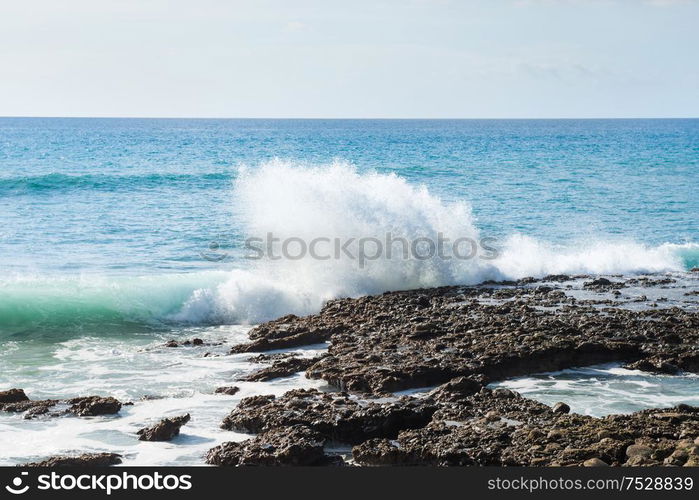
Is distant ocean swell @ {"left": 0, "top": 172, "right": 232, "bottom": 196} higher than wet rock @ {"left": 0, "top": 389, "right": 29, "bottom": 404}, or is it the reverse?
distant ocean swell @ {"left": 0, "top": 172, "right": 232, "bottom": 196}

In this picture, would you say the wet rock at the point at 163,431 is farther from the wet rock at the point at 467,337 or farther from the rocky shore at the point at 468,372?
the wet rock at the point at 467,337

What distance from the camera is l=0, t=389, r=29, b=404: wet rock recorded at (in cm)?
1165

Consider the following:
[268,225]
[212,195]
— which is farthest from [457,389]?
[212,195]

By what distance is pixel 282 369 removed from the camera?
12.9 m

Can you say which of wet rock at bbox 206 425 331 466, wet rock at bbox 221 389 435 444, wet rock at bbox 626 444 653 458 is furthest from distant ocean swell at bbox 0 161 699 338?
wet rock at bbox 626 444 653 458

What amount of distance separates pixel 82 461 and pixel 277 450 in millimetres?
2049

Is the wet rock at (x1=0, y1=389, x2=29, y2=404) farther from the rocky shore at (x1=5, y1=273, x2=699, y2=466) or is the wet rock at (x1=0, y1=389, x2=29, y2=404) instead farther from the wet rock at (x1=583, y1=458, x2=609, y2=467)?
the wet rock at (x1=583, y1=458, x2=609, y2=467)

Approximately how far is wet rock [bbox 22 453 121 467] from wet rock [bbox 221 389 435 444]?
1.56 metres

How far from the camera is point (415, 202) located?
21062mm

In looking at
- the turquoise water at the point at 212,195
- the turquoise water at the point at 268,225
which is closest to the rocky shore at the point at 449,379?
the turquoise water at the point at 268,225

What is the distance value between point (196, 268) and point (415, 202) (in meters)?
6.17

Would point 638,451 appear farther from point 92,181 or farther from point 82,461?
point 92,181

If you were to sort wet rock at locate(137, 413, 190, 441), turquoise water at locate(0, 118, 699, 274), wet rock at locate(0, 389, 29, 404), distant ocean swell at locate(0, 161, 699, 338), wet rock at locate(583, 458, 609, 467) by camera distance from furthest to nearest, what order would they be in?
turquoise water at locate(0, 118, 699, 274)
distant ocean swell at locate(0, 161, 699, 338)
wet rock at locate(0, 389, 29, 404)
wet rock at locate(137, 413, 190, 441)
wet rock at locate(583, 458, 609, 467)

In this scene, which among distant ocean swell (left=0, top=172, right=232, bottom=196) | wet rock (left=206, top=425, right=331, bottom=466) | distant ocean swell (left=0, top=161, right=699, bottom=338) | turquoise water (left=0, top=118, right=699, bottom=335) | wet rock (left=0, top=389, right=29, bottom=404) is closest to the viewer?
wet rock (left=206, top=425, right=331, bottom=466)
